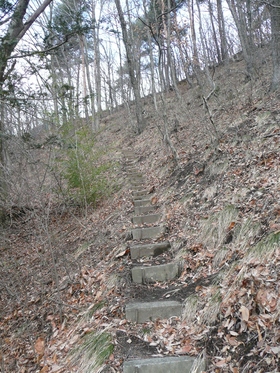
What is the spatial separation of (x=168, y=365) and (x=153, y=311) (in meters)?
0.84

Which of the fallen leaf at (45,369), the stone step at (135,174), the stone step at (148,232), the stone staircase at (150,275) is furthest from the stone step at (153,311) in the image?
the stone step at (135,174)

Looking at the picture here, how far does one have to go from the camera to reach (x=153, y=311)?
356 centimetres

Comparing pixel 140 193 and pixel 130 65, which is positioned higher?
pixel 130 65

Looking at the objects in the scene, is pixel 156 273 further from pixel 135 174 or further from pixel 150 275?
pixel 135 174

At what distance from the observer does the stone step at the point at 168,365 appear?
8.80 feet

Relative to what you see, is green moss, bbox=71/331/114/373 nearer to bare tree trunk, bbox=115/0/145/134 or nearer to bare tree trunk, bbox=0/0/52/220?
bare tree trunk, bbox=0/0/52/220

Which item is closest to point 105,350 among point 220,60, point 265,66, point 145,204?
point 145,204

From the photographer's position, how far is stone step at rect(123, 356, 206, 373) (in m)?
2.68

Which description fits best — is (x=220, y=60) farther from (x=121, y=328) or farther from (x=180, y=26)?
(x=121, y=328)

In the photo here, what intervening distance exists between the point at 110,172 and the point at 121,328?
7364mm

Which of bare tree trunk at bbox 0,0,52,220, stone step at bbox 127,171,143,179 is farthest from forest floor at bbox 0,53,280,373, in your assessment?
bare tree trunk at bbox 0,0,52,220

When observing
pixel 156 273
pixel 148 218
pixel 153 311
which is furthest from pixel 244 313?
pixel 148 218

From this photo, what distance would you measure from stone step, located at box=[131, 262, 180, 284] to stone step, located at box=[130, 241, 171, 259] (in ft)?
1.93

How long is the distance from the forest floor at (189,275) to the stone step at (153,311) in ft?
0.29
